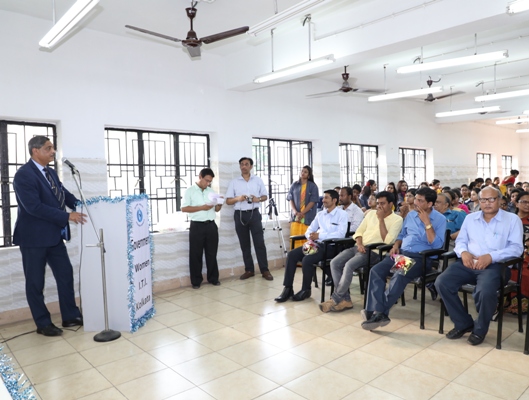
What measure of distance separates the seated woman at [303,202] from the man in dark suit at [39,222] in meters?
A: 3.28

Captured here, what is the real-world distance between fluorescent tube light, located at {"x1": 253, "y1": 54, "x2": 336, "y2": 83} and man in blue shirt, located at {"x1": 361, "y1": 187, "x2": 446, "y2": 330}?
5.84 ft

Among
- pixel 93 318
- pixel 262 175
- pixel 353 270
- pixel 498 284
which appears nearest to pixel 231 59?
pixel 262 175

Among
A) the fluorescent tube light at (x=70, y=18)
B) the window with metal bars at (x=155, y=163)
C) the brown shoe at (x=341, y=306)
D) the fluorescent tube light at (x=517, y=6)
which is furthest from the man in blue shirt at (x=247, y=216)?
the fluorescent tube light at (x=517, y=6)

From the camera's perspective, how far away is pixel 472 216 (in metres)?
3.61

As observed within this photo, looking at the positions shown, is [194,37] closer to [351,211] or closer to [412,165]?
[351,211]

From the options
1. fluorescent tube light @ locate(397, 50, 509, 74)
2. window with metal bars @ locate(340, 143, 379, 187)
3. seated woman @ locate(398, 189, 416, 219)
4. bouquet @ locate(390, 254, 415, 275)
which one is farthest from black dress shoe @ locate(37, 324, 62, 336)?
window with metal bars @ locate(340, 143, 379, 187)

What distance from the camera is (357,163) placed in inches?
341

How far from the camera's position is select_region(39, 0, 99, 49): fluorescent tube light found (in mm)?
2829

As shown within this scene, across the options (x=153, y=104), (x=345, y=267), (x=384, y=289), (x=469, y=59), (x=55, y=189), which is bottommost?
(x=384, y=289)

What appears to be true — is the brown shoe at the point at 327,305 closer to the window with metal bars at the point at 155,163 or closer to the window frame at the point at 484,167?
the window with metal bars at the point at 155,163

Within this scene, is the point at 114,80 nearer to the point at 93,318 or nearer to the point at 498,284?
the point at 93,318

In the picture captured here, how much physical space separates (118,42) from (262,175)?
2.96m

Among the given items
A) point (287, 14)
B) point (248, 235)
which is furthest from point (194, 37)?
point (248, 235)

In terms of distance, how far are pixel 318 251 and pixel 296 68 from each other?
2.14 meters
